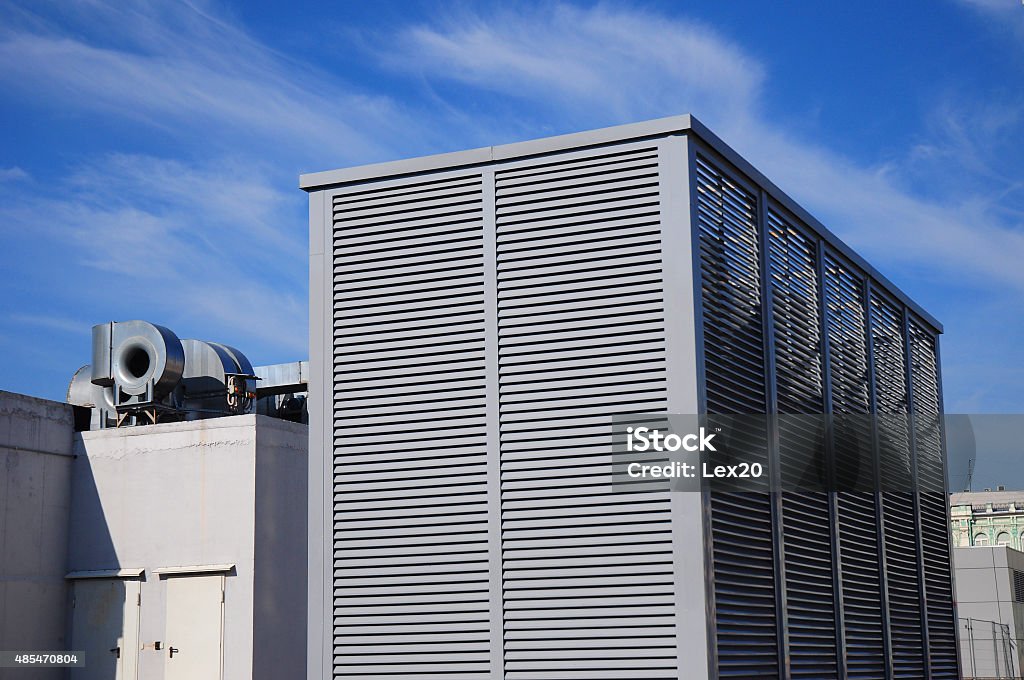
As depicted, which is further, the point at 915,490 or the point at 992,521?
the point at 992,521

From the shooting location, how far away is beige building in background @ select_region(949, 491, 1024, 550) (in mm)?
68375

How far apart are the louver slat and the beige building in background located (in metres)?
62.6

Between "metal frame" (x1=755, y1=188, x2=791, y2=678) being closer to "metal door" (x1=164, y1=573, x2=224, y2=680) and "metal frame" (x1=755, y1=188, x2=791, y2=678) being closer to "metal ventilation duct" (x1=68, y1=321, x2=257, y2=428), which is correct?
"metal door" (x1=164, y1=573, x2=224, y2=680)

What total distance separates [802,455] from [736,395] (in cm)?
161

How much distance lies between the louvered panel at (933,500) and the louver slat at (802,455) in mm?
3505

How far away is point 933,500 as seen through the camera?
13.8 metres

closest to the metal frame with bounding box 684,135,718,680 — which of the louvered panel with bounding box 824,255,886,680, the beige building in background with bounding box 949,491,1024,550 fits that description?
the louvered panel with bounding box 824,255,886,680

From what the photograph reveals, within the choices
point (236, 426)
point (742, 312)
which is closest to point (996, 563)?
point (236, 426)

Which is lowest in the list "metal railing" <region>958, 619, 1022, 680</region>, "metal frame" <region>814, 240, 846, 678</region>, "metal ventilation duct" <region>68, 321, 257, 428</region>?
"metal railing" <region>958, 619, 1022, 680</region>

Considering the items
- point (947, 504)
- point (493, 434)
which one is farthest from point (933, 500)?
point (493, 434)

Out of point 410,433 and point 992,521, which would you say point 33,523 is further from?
point 992,521

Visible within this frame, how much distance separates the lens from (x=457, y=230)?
849 centimetres

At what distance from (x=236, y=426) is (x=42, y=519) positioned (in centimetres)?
346

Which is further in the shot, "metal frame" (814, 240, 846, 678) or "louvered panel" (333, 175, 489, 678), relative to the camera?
"metal frame" (814, 240, 846, 678)
